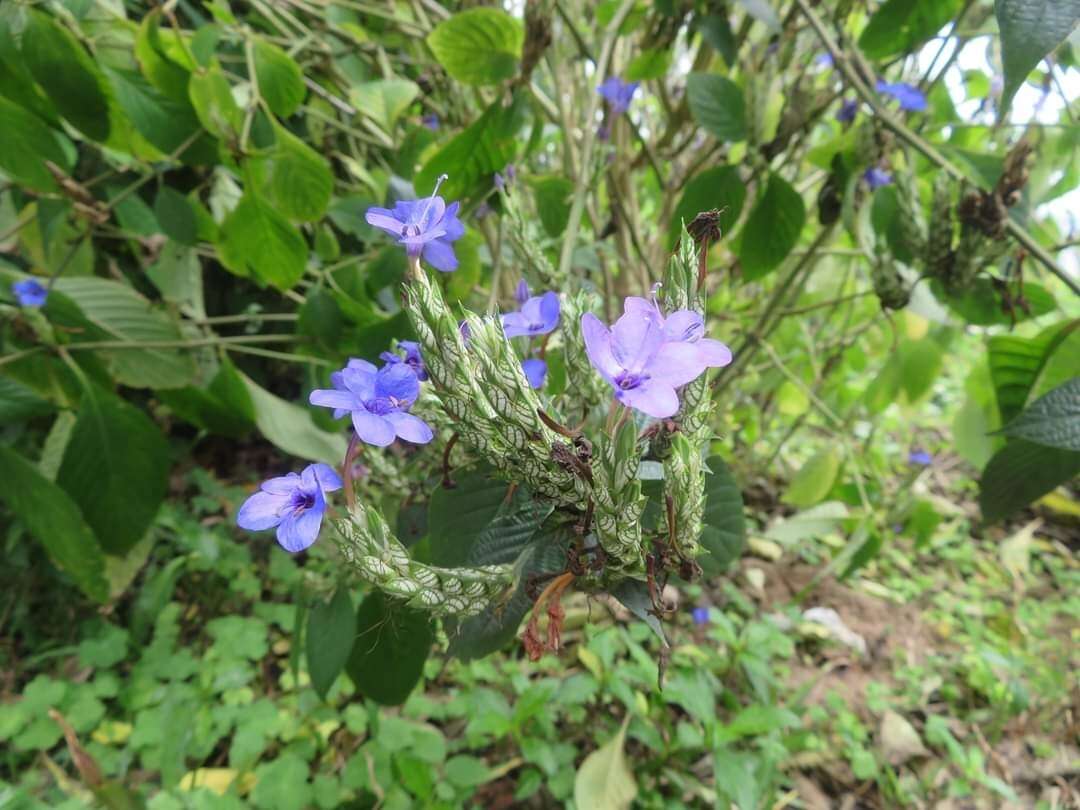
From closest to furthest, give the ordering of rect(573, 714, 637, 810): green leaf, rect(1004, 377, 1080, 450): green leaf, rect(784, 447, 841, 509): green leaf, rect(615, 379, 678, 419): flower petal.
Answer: rect(615, 379, 678, 419): flower petal
rect(1004, 377, 1080, 450): green leaf
rect(573, 714, 637, 810): green leaf
rect(784, 447, 841, 509): green leaf

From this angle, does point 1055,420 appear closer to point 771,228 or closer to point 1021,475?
point 1021,475

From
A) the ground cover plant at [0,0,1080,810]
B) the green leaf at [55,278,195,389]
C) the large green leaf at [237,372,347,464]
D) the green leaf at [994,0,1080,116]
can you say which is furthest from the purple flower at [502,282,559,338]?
the green leaf at [55,278,195,389]

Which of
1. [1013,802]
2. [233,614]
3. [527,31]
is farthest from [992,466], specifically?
[233,614]

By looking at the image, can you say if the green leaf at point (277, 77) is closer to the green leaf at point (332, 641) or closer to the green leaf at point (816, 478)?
the green leaf at point (332, 641)

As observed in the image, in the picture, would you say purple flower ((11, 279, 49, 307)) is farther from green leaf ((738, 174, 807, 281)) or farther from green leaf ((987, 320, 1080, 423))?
green leaf ((987, 320, 1080, 423))

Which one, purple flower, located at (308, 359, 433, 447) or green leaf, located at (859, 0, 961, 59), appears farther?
green leaf, located at (859, 0, 961, 59)

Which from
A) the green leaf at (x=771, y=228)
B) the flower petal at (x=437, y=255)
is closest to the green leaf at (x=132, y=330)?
the flower petal at (x=437, y=255)

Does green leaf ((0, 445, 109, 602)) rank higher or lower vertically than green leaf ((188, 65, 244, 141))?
lower

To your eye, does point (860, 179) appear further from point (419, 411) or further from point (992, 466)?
point (419, 411)
